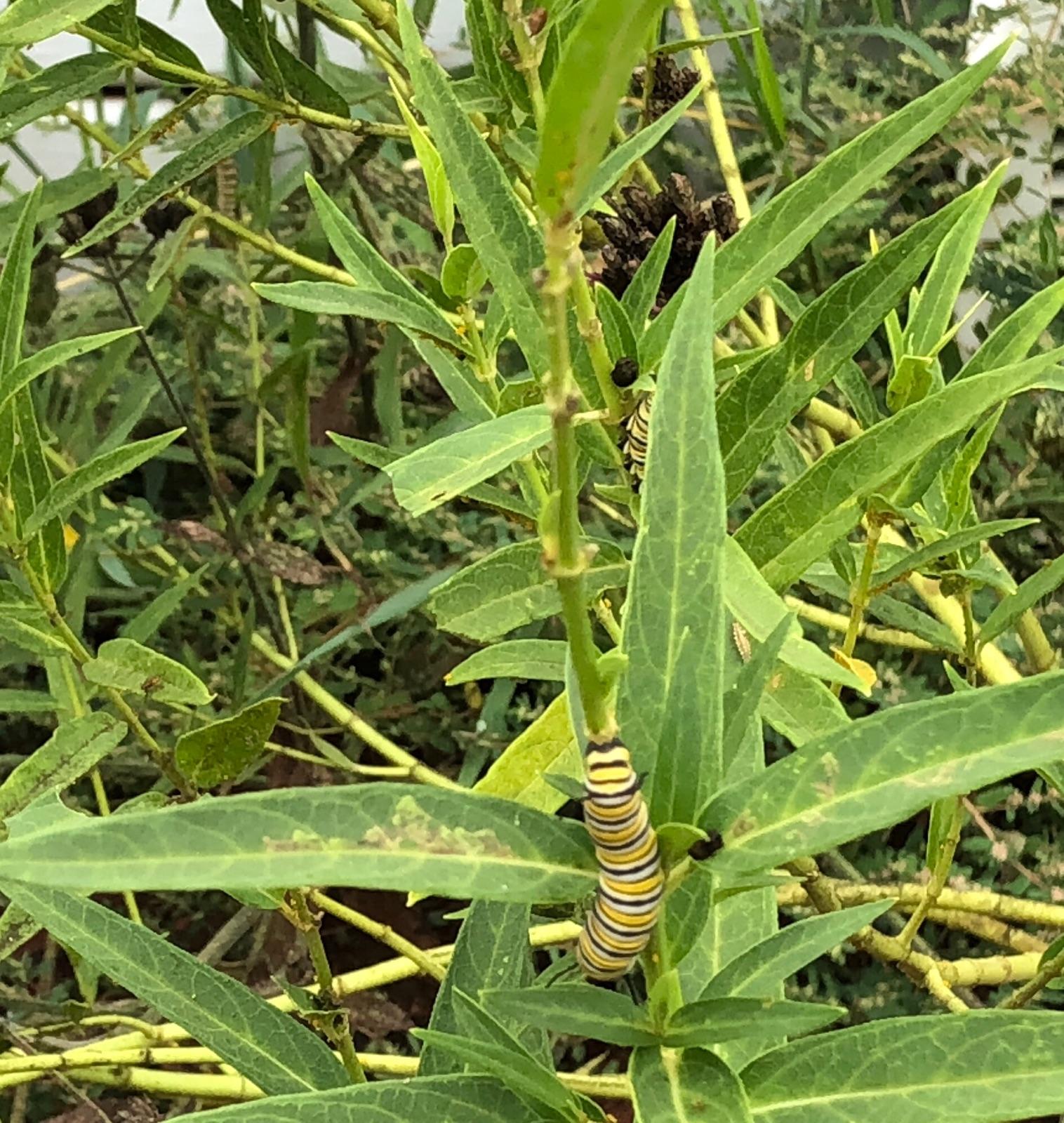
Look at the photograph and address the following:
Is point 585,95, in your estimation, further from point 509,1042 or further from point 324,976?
point 324,976

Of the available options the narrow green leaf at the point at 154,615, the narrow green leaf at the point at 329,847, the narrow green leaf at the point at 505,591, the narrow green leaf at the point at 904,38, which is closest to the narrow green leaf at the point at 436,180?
the narrow green leaf at the point at 505,591

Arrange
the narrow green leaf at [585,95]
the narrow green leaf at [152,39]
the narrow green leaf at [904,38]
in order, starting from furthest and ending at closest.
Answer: the narrow green leaf at [904,38] < the narrow green leaf at [152,39] < the narrow green leaf at [585,95]

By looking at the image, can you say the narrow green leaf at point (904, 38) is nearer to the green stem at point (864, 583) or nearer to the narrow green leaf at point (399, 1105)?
the green stem at point (864, 583)

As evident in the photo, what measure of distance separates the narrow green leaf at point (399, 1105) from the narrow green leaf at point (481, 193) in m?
0.16

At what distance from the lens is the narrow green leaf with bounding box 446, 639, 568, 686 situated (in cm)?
36

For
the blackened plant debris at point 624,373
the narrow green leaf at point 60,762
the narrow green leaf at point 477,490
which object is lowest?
the narrow green leaf at point 60,762

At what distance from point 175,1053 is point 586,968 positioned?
13.9 inches

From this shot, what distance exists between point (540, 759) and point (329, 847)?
0.16 m


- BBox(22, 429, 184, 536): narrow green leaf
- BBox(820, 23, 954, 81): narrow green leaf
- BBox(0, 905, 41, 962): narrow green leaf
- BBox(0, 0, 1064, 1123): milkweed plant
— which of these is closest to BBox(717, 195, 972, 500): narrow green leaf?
BBox(0, 0, 1064, 1123): milkweed plant

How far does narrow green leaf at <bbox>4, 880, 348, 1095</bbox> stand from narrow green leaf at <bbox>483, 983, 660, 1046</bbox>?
109 mm

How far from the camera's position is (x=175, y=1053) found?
49 centimetres

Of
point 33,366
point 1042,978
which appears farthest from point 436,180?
point 1042,978

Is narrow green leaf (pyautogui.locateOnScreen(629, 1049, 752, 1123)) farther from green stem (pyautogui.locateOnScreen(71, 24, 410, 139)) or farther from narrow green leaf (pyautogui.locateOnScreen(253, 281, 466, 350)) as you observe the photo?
green stem (pyautogui.locateOnScreen(71, 24, 410, 139))

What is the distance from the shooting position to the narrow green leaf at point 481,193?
24 cm
